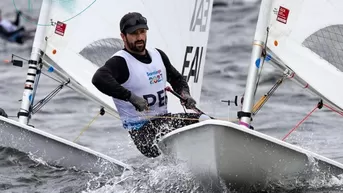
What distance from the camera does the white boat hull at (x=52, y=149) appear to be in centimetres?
610

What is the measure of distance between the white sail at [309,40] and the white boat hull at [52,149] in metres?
1.41

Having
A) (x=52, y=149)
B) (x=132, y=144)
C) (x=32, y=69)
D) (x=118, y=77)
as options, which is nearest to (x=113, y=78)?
(x=118, y=77)

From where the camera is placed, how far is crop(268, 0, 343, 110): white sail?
5797 millimetres

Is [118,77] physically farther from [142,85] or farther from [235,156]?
[235,156]

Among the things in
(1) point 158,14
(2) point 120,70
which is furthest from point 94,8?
(2) point 120,70

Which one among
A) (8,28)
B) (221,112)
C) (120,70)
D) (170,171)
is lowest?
(8,28)

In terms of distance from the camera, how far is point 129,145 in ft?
25.7

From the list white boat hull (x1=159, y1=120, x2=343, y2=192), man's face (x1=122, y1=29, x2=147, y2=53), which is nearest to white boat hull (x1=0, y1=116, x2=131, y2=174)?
man's face (x1=122, y1=29, x2=147, y2=53)

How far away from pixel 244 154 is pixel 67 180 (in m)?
1.62

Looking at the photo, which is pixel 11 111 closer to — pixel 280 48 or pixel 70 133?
pixel 70 133

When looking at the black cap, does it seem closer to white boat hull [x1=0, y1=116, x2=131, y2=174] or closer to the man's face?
the man's face

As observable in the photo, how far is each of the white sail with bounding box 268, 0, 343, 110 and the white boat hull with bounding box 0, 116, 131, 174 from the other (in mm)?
1409

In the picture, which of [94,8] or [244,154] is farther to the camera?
[94,8]

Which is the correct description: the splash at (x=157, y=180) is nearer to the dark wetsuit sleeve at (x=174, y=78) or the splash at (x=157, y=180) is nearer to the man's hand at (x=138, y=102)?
the man's hand at (x=138, y=102)
